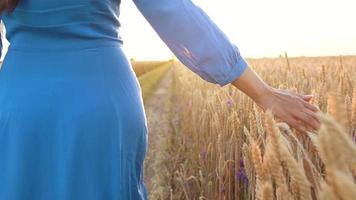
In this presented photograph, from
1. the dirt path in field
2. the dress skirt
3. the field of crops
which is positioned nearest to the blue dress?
the dress skirt

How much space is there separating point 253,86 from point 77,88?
1.25 feet

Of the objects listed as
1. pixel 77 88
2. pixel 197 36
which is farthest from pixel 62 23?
pixel 197 36

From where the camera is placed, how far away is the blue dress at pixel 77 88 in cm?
112

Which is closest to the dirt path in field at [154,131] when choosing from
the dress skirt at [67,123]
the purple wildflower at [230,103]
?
the purple wildflower at [230,103]

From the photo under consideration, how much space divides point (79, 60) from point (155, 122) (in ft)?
16.4

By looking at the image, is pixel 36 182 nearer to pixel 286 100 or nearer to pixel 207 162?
pixel 286 100

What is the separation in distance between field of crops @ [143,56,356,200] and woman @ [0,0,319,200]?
8.5 inches

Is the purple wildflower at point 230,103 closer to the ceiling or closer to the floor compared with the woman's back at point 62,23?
closer to the floor

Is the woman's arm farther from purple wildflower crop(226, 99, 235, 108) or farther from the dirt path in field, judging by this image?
the dirt path in field

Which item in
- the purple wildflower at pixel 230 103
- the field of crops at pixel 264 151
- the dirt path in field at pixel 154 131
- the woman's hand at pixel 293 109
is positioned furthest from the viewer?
the dirt path in field at pixel 154 131

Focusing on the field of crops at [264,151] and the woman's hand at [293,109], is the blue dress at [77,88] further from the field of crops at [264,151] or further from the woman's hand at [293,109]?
the field of crops at [264,151]

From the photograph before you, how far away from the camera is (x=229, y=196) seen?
6.93 feet

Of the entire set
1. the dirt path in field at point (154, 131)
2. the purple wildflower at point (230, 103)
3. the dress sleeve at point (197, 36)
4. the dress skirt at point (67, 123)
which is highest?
the dress sleeve at point (197, 36)

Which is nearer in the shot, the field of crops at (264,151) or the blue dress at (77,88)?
the field of crops at (264,151)
